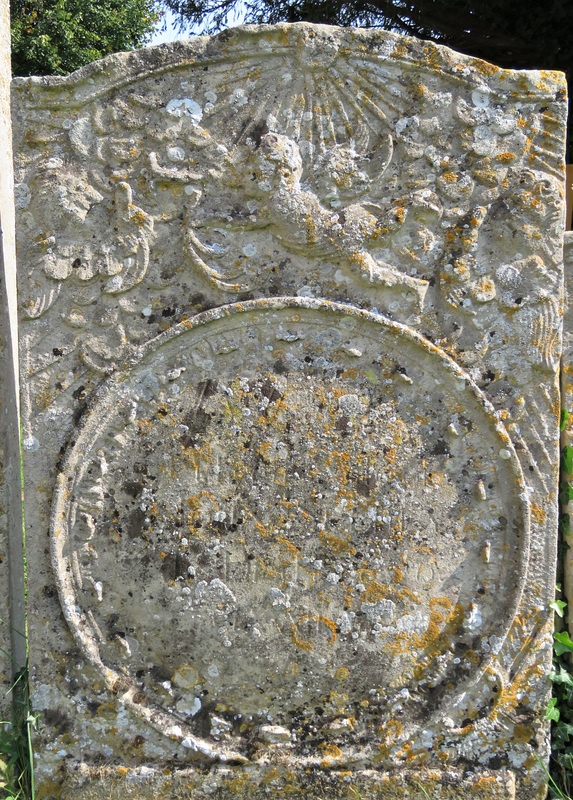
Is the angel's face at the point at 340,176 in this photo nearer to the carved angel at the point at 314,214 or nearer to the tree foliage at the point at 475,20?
the carved angel at the point at 314,214

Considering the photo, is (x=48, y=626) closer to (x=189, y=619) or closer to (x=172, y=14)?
(x=189, y=619)

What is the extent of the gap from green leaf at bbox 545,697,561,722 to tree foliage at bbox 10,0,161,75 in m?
9.06

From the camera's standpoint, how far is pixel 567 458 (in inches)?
104

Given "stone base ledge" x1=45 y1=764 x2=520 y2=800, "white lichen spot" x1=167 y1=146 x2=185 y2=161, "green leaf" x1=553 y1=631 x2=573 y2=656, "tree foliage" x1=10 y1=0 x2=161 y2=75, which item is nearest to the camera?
"stone base ledge" x1=45 y1=764 x2=520 y2=800

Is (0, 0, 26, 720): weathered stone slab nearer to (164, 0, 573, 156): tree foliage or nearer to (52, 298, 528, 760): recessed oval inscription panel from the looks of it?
(52, 298, 528, 760): recessed oval inscription panel

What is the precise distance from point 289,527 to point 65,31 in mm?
9027

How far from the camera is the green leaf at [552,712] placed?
94.8 inches

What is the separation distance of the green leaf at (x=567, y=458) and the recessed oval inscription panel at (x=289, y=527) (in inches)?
13.9

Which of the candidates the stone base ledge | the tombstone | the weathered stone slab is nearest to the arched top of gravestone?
the tombstone

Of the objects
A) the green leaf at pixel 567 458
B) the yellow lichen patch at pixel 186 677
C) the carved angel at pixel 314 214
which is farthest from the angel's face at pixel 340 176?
the yellow lichen patch at pixel 186 677

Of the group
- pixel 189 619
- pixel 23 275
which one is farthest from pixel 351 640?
pixel 23 275

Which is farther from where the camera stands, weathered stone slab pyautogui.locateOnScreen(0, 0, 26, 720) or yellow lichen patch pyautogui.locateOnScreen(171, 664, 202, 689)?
weathered stone slab pyautogui.locateOnScreen(0, 0, 26, 720)

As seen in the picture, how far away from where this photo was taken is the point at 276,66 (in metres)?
2.46

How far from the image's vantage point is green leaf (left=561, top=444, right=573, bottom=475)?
262cm
